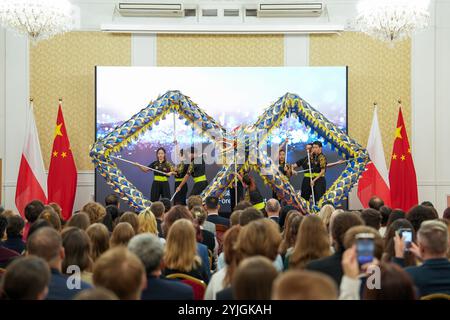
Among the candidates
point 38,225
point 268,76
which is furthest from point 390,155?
point 38,225

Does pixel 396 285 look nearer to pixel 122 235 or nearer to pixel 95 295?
pixel 95 295

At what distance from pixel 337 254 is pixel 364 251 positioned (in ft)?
2.65

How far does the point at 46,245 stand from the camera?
331 centimetres

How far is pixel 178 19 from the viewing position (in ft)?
39.7

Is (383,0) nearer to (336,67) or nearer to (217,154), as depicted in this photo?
(336,67)

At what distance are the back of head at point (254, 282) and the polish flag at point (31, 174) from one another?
859 cm

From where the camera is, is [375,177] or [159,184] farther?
[375,177]

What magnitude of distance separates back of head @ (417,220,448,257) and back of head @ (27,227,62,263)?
1.91 metres

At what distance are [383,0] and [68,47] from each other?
566cm

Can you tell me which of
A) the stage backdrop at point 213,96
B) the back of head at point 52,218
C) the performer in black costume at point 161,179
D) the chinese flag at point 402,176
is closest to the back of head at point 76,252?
the back of head at point 52,218

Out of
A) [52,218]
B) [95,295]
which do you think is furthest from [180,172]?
[95,295]

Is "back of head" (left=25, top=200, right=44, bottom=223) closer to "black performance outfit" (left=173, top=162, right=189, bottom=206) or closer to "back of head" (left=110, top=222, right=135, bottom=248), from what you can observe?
"back of head" (left=110, top=222, right=135, bottom=248)

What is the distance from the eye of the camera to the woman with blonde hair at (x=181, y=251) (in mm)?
3926

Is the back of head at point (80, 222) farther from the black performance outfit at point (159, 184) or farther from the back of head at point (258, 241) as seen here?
the black performance outfit at point (159, 184)
